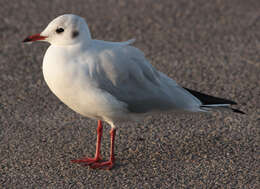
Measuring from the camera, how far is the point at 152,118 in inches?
203

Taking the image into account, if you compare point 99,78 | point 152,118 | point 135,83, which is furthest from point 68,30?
point 152,118

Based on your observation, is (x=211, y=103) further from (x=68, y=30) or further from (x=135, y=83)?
(x=68, y=30)

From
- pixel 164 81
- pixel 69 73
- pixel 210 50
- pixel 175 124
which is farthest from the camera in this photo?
pixel 210 50

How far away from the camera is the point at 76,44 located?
13.0 ft

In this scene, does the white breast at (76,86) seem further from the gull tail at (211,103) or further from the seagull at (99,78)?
the gull tail at (211,103)

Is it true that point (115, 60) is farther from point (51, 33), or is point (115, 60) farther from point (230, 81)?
point (230, 81)

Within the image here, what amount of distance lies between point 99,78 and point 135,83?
37 centimetres

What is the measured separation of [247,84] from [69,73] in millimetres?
2800

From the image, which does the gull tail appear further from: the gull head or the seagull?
the gull head

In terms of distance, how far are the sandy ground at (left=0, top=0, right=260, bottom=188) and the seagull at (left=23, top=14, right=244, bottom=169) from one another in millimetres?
351

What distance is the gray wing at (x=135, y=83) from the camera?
13.0 ft

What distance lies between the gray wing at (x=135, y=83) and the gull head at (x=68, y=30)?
0.72 feet

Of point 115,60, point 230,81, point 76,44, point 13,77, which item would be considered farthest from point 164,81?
point 13,77

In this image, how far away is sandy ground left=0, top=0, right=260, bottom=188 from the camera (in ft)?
13.6
